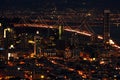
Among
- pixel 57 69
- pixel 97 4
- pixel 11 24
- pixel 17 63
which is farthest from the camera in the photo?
pixel 97 4

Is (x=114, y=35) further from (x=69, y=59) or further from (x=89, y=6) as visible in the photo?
(x=69, y=59)

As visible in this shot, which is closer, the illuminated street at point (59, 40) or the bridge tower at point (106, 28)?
the illuminated street at point (59, 40)

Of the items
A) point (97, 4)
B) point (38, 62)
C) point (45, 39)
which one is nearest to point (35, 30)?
point (45, 39)

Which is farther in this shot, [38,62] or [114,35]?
[114,35]

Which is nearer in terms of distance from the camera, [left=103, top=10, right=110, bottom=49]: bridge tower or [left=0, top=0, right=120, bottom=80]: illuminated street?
[left=0, top=0, right=120, bottom=80]: illuminated street

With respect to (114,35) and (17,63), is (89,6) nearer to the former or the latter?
(114,35)

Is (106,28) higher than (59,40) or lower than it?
higher

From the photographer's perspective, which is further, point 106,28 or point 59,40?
point 106,28

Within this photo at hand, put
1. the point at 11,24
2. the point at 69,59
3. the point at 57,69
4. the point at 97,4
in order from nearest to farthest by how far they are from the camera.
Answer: the point at 57,69
the point at 69,59
the point at 11,24
the point at 97,4

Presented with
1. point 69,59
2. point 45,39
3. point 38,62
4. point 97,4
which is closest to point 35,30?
point 45,39
